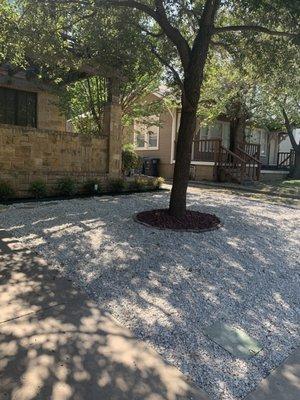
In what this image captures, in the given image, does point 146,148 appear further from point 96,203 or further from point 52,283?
point 52,283

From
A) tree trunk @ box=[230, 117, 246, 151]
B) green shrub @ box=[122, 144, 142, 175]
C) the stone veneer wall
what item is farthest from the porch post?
tree trunk @ box=[230, 117, 246, 151]

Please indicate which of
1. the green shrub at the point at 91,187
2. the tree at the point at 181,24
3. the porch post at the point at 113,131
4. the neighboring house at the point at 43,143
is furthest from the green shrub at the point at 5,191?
the tree at the point at 181,24

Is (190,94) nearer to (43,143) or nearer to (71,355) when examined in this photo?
(43,143)

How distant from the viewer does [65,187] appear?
32.0 feet

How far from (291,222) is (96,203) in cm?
442

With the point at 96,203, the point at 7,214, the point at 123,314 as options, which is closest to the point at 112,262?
the point at 123,314

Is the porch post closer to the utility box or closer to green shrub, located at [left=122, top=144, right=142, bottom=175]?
green shrub, located at [left=122, top=144, right=142, bottom=175]

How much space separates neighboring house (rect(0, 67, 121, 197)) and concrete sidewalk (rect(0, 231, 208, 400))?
6.11 m

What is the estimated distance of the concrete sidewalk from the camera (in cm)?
238

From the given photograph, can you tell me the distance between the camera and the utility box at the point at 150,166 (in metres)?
19.3

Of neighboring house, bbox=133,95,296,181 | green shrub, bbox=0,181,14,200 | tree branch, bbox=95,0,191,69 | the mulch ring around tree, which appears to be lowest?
the mulch ring around tree

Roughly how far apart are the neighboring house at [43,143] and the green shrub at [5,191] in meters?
0.19

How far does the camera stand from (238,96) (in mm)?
15828

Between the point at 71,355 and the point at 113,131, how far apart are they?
9033mm
